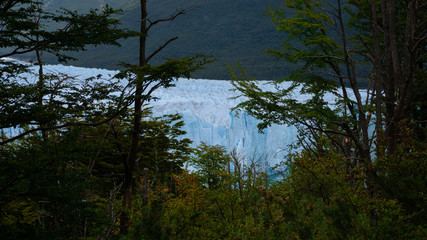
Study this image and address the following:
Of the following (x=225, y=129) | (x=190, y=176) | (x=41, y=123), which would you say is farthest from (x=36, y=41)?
(x=225, y=129)

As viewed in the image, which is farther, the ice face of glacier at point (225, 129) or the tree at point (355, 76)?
the ice face of glacier at point (225, 129)

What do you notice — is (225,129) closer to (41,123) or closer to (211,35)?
(41,123)

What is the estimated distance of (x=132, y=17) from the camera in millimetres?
110500

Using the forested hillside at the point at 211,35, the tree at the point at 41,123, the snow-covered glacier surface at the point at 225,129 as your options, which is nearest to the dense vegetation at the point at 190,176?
the tree at the point at 41,123

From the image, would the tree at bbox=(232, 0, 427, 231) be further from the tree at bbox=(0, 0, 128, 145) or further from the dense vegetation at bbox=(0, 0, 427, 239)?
the tree at bbox=(0, 0, 128, 145)

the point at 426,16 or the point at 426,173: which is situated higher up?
the point at 426,16

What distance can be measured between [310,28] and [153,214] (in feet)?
24.4

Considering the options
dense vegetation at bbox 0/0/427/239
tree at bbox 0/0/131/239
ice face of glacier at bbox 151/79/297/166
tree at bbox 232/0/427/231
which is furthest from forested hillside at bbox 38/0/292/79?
tree at bbox 0/0/131/239

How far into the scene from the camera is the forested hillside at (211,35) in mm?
87812

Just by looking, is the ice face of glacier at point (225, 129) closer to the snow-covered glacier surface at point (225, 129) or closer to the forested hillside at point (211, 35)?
the snow-covered glacier surface at point (225, 129)

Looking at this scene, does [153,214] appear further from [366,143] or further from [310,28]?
[310,28]

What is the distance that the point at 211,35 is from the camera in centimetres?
11050

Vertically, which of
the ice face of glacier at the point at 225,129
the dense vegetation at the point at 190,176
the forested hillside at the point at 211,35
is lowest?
the dense vegetation at the point at 190,176

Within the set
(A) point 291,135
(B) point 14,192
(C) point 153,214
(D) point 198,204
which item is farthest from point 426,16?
(A) point 291,135
